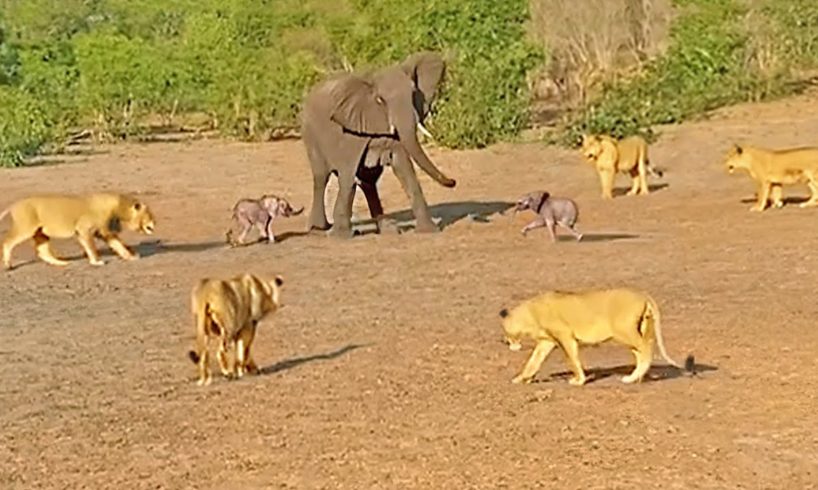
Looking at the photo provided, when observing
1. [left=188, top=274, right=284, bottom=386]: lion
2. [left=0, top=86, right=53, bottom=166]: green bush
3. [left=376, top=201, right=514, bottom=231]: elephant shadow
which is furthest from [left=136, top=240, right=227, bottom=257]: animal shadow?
[left=0, top=86, right=53, bottom=166]: green bush

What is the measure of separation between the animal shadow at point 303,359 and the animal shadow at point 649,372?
5.47ft

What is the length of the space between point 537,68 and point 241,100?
22.4 ft

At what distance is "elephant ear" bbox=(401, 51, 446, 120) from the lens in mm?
19812

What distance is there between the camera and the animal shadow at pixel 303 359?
35.5 feet

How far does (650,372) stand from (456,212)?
11957 mm

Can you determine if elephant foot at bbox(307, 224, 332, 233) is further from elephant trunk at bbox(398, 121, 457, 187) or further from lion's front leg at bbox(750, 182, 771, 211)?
lion's front leg at bbox(750, 182, 771, 211)

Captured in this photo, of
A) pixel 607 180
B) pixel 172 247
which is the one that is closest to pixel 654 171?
pixel 607 180

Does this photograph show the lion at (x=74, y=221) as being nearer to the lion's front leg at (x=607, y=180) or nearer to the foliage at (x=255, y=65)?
the lion's front leg at (x=607, y=180)

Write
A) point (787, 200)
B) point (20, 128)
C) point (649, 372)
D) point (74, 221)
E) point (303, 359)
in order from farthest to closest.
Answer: point (20, 128) → point (787, 200) → point (74, 221) → point (303, 359) → point (649, 372)

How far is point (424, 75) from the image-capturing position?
19891 mm

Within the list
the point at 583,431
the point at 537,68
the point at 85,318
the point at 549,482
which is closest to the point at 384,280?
the point at 85,318

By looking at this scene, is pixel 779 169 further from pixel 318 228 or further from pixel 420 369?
pixel 420 369

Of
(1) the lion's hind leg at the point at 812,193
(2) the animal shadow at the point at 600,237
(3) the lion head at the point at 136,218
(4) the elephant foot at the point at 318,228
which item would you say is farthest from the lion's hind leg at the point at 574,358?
(1) the lion's hind leg at the point at 812,193

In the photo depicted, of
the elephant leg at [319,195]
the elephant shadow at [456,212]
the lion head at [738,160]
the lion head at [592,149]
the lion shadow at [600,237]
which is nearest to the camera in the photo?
the lion shadow at [600,237]
